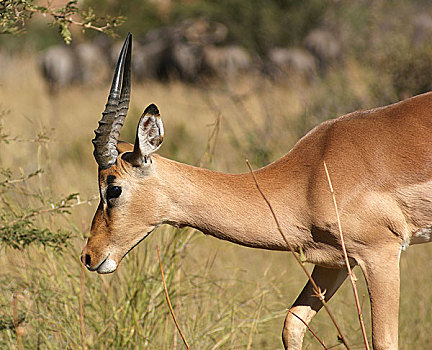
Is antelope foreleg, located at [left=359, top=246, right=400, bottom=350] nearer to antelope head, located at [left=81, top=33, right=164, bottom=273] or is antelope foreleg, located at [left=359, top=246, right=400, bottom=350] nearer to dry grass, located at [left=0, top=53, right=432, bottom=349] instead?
dry grass, located at [left=0, top=53, right=432, bottom=349]

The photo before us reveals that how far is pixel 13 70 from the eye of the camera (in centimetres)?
1806

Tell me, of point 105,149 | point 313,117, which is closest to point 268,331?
point 105,149

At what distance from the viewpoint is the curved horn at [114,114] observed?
292cm

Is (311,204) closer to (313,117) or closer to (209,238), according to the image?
(209,238)

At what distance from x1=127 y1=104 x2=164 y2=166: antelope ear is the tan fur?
0.07 meters

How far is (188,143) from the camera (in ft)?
29.2

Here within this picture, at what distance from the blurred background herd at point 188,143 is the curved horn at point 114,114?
293 millimetres

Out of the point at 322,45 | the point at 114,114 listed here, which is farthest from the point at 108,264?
the point at 322,45

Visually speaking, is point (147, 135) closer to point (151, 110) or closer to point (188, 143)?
point (151, 110)

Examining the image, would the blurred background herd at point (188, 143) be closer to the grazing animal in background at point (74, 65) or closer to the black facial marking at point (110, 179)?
the grazing animal in background at point (74, 65)

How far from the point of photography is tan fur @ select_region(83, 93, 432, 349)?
2895 mm

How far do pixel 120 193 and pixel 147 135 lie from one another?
12.0 inches

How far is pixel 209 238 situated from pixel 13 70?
1397cm

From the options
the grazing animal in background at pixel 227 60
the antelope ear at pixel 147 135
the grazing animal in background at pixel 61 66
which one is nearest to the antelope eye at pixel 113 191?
the antelope ear at pixel 147 135
